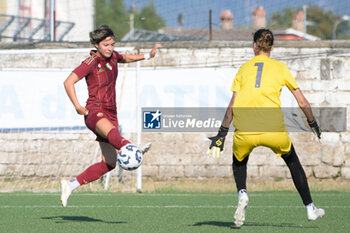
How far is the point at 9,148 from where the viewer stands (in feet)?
40.4

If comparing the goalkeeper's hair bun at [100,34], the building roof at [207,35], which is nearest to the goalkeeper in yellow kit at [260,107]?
the goalkeeper's hair bun at [100,34]

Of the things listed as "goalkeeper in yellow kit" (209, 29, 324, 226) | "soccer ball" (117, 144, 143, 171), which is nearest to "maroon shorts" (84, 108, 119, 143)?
"soccer ball" (117, 144, 143, 171)

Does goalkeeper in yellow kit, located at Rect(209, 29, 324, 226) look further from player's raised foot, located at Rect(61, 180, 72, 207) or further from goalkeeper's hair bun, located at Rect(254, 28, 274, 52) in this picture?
player's raised foot, located at Rect(61, 180, 72, 207)

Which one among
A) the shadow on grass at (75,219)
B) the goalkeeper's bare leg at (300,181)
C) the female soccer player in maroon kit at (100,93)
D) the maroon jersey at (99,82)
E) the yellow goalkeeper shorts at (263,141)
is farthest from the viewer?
the shadow on grass at (75,219)

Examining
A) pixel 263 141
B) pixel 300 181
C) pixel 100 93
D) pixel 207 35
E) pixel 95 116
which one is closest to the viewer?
pixel 263 141

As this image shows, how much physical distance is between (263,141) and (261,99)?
1.27 feet

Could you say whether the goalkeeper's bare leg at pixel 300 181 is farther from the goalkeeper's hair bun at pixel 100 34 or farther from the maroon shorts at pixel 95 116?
the goalkeeper's hair bun at pixel 100 34

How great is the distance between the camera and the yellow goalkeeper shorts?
19.1 feet

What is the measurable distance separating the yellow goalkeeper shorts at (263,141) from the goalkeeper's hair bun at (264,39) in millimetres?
854

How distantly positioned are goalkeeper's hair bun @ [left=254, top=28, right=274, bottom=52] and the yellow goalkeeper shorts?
85 cm

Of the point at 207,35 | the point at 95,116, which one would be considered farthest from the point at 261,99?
the point at 207,35

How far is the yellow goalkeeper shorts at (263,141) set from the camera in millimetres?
5809

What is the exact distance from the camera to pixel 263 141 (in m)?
5.82

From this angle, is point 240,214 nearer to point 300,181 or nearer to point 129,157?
point 300,181
